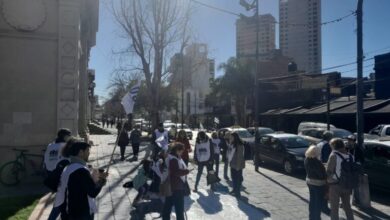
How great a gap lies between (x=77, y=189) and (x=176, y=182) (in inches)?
95.6

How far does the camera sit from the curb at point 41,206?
298 inches

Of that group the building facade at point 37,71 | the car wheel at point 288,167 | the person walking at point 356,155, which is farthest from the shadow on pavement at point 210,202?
the building facade at point 37,71

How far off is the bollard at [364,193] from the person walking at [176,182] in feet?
15.3

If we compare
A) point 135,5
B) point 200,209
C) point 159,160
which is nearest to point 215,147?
point 200,209

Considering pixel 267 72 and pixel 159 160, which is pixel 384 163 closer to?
pixel 159 160

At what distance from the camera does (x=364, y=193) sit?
29.7 ft

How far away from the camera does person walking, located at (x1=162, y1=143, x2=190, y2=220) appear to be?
662 centimetres

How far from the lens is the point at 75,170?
14.7 ft

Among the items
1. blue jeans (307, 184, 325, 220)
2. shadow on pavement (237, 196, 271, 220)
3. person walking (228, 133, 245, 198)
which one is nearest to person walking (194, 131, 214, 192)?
person walking (228, 133, 245, 198)

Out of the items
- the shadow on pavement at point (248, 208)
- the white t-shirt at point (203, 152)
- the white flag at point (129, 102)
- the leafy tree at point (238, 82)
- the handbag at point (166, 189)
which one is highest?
the leafy tree at point (238, 82)

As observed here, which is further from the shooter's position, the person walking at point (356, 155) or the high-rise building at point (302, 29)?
the high-rise building at point (302, 29)

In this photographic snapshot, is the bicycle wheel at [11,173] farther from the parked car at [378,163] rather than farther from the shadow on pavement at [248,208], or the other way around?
the parked car at [378,163]

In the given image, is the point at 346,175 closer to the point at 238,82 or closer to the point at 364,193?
the point at 364,193

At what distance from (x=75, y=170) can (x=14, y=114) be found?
8625 mm
